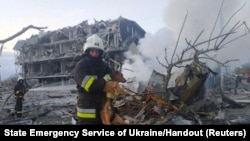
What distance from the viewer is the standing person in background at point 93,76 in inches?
152

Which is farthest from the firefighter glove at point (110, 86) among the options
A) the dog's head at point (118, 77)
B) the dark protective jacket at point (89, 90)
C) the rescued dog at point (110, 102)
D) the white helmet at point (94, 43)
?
the white helmet at point (94, 43)

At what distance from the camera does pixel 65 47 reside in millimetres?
28984

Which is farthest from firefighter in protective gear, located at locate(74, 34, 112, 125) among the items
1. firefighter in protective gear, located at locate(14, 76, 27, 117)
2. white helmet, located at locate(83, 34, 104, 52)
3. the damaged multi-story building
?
the damaged multi-story building

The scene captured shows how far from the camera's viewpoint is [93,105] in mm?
3939

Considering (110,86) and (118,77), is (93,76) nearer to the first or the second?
(110,86)

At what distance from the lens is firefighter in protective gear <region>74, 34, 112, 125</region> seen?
3871 millimetres

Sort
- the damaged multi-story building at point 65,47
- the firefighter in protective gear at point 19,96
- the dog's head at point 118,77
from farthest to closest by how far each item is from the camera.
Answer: the damaged multi-story building at point 65,47 → the firefighter in protective gear at point 19,96 → the dog's head at point 118,77

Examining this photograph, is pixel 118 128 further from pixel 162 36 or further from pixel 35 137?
pixel 162 36

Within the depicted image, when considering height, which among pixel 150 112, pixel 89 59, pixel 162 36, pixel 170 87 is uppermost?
pixel 162 36

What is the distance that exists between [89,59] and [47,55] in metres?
27.4

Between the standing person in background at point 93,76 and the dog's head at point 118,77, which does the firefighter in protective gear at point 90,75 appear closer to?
the standing person in background at point 93,76

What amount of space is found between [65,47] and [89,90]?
2585 centimetres

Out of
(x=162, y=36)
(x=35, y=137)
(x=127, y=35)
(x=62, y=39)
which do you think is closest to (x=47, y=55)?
(x=62, y=39)

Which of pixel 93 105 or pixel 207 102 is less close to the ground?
pixel 93 105
